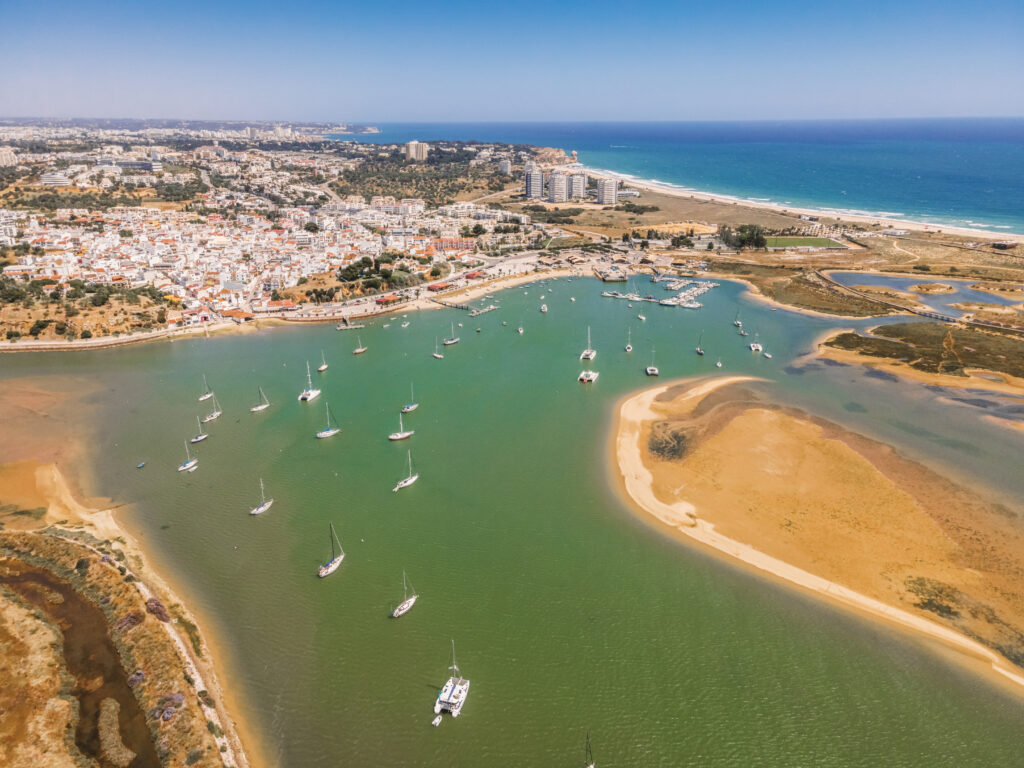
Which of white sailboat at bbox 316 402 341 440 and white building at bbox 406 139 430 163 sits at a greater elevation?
white building at bbox 406 139 430 163

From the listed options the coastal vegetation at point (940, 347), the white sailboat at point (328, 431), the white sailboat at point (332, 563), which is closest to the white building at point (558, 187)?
the coastal vegetation at point (940, 347)

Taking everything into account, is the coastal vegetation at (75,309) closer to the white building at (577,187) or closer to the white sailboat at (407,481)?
the white sailboat at (407,481)

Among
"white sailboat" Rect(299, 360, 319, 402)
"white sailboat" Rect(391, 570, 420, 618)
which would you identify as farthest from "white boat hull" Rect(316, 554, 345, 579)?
"white sailboat" Rect(299, 360, 319, 402)

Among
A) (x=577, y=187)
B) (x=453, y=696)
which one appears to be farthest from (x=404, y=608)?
(x=577, y=187)

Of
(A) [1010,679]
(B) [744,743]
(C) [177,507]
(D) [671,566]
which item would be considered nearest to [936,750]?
(A) [1010,679]

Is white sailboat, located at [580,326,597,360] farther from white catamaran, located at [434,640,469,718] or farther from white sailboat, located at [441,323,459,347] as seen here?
white catamaran, located at [434,640,469,718]

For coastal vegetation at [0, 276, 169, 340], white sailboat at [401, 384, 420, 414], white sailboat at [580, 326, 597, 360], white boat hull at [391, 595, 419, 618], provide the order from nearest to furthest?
white boat hull at [391, 595, 419, 618]
white sailboat at [401, 384, 420, 414]
white sailboat at [580, 326, 597, 360]
coastal vegetation at [0, 276, 169, 340]

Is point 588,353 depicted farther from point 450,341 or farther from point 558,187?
point 558,187
